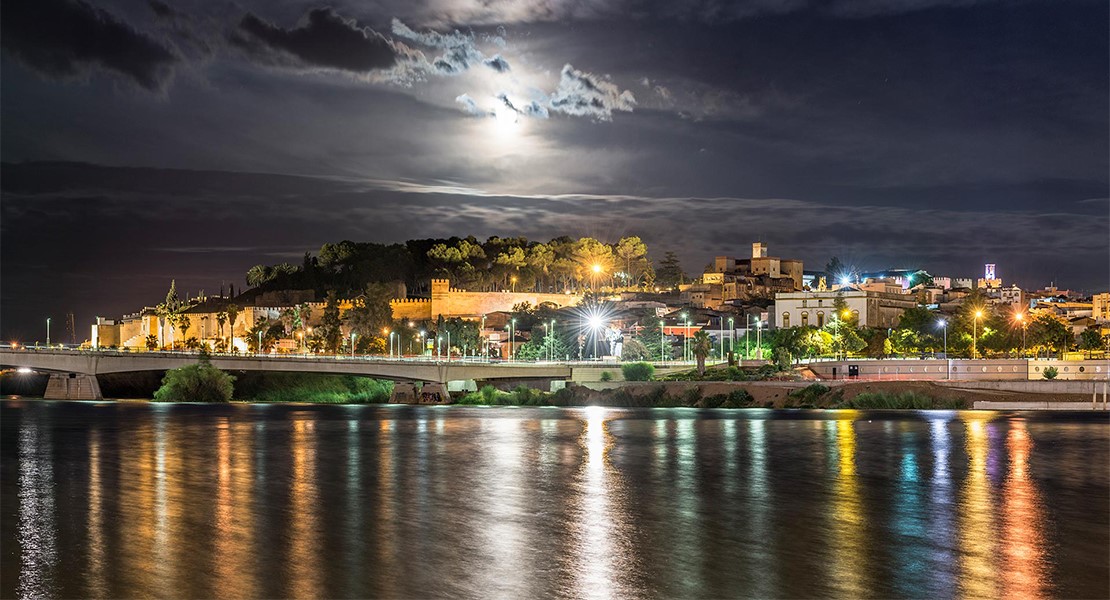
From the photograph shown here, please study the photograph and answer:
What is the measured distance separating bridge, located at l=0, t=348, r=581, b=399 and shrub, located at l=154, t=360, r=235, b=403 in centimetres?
84

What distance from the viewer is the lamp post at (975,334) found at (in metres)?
75.8

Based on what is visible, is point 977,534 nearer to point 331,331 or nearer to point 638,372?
point 638,372

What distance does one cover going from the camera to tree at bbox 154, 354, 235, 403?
78188 millimetres

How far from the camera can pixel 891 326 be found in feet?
355

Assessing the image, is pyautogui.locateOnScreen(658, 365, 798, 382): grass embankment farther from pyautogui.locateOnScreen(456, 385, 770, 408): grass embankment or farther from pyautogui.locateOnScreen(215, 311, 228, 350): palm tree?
pyautogui.locateOnScreen(215, 311, 228, 350): palm tree

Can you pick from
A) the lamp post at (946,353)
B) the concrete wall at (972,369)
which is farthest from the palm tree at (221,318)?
the concrete wall at (972,369)

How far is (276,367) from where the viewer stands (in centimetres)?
7425

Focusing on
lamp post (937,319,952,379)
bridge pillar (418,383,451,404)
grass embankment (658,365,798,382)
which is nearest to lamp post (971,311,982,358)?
lamp post (937,319,952,379)

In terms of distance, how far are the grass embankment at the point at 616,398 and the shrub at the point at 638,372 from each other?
265cm

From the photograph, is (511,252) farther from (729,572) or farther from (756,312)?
(729,572)

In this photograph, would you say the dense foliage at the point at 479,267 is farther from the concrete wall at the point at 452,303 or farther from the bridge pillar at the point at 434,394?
the bridge pillar at the point at 434,394

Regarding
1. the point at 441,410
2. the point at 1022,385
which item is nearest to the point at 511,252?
the point at 441,410

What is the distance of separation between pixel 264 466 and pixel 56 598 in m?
17.6

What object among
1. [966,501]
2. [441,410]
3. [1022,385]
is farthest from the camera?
[441,410]
